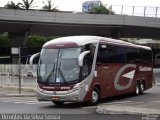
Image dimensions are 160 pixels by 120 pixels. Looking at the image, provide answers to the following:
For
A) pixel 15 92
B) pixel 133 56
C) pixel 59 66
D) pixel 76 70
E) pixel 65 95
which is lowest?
pixel 15 92

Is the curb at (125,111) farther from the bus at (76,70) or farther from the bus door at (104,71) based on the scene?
the bus door at (104,71)

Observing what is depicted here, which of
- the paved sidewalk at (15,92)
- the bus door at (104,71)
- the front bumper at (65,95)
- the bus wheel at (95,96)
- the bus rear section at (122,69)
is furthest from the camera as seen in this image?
the paved sidewalk at (15,92)

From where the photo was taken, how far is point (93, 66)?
72.6 ft

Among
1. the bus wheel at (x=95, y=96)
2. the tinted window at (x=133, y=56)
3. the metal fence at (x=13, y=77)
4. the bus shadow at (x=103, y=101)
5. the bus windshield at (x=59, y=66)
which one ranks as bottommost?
the metal fence at (x=13, y=77)

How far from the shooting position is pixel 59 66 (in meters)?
21.3

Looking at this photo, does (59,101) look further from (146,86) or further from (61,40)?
(146,86)

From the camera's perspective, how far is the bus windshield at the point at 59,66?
69.5 feet

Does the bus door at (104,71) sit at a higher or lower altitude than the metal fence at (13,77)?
higher

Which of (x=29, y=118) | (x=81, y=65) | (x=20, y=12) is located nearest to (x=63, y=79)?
(x=81, y=65)

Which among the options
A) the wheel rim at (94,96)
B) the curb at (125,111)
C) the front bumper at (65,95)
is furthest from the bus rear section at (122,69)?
the curb at (125,111)

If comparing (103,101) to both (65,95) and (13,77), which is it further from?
(13,77)

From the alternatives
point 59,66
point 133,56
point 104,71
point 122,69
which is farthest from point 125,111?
point 133,56

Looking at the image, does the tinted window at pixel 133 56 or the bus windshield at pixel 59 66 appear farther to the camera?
the tinted window at pixel 133 56

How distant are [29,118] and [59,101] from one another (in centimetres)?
673
